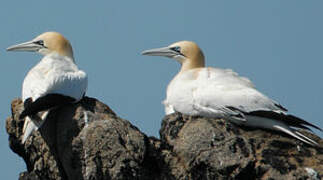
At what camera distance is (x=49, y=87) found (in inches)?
456

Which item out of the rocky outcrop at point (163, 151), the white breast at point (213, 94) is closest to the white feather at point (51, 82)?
the rocky outcrop at point (163, 151)

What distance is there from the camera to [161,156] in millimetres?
10633

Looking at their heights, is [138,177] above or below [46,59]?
below

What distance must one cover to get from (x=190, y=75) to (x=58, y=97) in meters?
2.47

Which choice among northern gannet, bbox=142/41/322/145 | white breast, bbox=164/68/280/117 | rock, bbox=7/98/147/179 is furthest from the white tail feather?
rock, bbox=7/98/147/179

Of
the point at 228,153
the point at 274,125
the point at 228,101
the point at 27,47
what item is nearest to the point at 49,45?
the point at 27,47

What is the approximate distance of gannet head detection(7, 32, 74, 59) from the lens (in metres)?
14.2

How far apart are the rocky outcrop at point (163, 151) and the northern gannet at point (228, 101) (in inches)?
9.3

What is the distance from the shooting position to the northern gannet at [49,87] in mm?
11109

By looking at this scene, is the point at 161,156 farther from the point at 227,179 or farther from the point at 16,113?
the point at 16,113

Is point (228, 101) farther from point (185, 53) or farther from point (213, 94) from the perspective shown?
point (185, 53)

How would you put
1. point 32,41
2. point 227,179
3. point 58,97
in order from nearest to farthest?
point 227,179, point 58,97, point 32,41

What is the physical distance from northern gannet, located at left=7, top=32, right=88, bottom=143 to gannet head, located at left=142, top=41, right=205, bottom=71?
222 centimetres

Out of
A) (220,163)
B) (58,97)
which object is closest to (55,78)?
(58,97)
